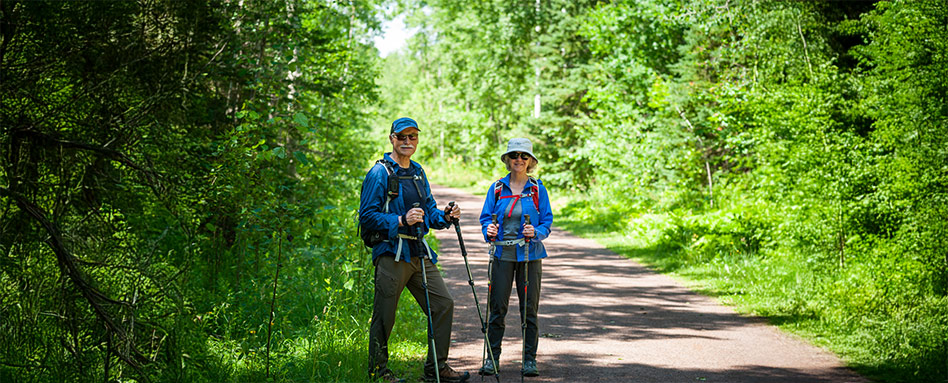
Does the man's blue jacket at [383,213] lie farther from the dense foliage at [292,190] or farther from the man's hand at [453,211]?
the dense foliage at [292,190]

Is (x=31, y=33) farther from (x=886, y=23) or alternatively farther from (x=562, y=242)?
(x=562, y=242)

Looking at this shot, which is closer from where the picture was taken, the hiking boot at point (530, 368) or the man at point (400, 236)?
the man at point (400, 236)

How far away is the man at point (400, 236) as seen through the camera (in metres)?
5.48

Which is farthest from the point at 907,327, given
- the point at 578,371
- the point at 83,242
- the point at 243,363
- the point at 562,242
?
the point at 562,242

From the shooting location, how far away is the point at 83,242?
17.3 feet

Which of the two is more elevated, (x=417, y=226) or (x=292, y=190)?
(x=292, y=190)

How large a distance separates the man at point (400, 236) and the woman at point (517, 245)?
699 millimetres

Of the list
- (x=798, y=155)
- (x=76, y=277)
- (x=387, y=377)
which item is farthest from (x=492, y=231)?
(x=798, y=155)

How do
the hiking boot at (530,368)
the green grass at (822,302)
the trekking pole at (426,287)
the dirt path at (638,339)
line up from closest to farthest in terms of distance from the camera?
the trekking pole at (426,287)
the hiking boot at (530,368)
the dirt path at (638,339)
the green grass at (822,302)

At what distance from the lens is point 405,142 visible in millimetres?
5637

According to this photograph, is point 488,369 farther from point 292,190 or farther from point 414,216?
point 292,190

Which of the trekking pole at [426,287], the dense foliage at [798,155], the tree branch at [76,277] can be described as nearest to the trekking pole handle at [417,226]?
the trekking pole at [426,287]

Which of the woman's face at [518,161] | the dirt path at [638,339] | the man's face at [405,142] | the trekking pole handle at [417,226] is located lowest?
the dirt path at [638,339]

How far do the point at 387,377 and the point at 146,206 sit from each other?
282 cm
